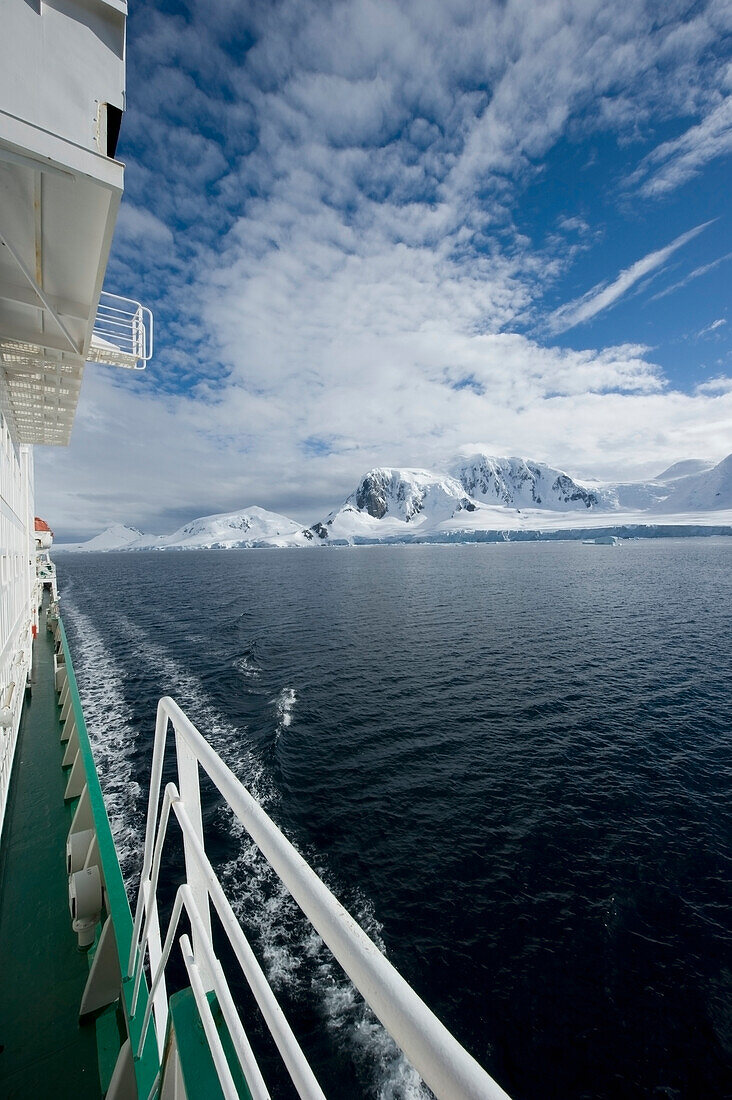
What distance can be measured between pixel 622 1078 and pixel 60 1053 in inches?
344

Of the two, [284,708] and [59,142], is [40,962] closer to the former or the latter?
[59,142]

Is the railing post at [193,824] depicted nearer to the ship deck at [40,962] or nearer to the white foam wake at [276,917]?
the ship deck at [40,962]

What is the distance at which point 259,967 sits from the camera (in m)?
1.52

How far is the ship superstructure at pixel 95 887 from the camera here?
1633mm

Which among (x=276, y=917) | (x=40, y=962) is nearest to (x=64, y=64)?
(x=40, y=962)

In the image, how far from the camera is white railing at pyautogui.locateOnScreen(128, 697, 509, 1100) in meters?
1.11

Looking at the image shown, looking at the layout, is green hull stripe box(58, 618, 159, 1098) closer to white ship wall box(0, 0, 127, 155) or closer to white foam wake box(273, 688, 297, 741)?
white ship wall box(0, 0, 127, 155)

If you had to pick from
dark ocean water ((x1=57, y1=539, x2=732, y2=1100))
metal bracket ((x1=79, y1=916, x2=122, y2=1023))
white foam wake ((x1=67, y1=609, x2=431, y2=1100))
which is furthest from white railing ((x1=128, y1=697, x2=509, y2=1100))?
dark ocean water ((x1=57, y1=539, x2=732, y2=1100))

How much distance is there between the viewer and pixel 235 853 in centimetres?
1235

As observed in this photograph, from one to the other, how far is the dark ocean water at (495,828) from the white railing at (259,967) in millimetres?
7761

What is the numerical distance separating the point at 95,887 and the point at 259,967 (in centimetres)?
530

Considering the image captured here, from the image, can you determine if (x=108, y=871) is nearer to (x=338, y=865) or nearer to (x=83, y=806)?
(x=83, y=806)

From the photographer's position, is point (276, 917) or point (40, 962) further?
point (276, 917)

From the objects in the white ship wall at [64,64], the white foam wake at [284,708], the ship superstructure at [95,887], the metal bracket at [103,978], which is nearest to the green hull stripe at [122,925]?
the ship superstructure at [95,887]
